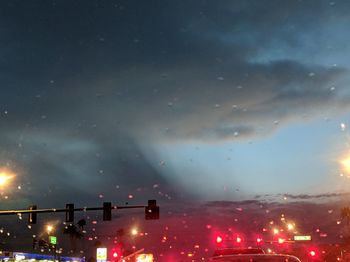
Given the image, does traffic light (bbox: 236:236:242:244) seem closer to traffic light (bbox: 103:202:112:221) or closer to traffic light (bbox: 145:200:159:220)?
traffic light (bbox: 145:200:159:220)

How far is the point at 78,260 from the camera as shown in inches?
4811

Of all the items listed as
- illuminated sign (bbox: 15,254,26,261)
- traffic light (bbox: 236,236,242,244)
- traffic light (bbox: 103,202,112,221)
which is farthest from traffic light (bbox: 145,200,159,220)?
illuminated sign (bbox: 15,254,26,261)

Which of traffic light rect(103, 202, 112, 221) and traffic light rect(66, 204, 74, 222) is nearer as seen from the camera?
traffic light rect(66, 204, 74, 222)

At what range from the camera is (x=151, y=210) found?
2889 cm

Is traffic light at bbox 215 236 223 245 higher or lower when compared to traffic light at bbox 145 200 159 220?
lower

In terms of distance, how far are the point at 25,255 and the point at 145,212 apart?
71.7 metres

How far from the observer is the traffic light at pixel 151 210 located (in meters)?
28.7

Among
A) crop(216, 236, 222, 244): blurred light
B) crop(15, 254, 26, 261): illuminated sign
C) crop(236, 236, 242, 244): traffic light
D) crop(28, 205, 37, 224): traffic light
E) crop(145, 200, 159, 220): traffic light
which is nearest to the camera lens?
crop(28, 205, 37, 224): traffic light

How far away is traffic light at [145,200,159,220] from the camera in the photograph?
94.1 ft

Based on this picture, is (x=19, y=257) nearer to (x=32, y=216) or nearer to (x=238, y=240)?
(x=32, y=216)

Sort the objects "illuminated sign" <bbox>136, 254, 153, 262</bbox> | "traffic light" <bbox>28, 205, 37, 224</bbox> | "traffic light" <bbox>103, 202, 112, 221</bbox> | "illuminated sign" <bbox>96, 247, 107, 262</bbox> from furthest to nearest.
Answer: "illuminated sign" <bbox>96, 247, 107, 262</bbox>
"illuminated sign" <bbox>136, 254, 153, 262</bbox>
"traffic light" <bbox>103, 202, 112, 221</bbox>
"traffic light" <bbox>28, 205, 37, 224</bbox>

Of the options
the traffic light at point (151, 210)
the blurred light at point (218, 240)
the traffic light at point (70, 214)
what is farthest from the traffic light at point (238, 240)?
the traffic light at point (70, 214)

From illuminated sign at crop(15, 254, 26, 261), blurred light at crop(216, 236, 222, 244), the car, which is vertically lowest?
the car

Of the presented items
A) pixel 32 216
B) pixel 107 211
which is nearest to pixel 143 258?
pixel 107 211
